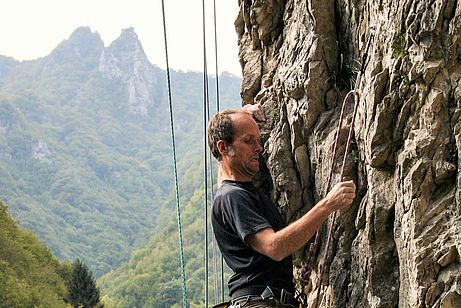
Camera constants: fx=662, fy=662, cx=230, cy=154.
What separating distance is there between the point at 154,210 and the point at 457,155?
14006cm

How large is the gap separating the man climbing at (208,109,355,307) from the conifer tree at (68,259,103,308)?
53.8 m

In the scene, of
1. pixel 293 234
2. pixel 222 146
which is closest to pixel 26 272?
pixel 222 146

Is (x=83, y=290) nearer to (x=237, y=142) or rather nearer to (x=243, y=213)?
(x=237, y=142)

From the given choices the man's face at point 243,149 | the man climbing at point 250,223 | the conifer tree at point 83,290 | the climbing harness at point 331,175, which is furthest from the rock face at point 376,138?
the conifer tree at point 83,290

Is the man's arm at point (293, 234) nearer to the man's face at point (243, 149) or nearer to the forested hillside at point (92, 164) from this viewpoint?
the man's face at point (243, 149)

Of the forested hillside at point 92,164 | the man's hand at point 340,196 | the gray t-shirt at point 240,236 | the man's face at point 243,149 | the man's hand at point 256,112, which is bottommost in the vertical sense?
the forested hillside at point 92,164

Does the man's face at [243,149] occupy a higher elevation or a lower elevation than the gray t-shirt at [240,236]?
higher

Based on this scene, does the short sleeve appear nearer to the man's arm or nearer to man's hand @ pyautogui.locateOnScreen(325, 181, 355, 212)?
the man's arm

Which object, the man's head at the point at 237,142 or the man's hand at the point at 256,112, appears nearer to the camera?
the man's head at the point at 237,142

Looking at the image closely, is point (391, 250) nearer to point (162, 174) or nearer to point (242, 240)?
point (242, 240)

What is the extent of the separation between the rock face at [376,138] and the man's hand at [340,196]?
0.34 meters

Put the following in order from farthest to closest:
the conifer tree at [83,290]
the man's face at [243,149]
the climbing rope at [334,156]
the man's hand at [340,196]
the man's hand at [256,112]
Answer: the conifer tree at [83,290] < the man's hand at [256,112] < the climbing rope at [334,156] < the man's face at [243,149] < the man's hand at [340,196]

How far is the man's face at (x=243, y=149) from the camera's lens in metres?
5.11

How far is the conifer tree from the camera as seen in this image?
187 ft
